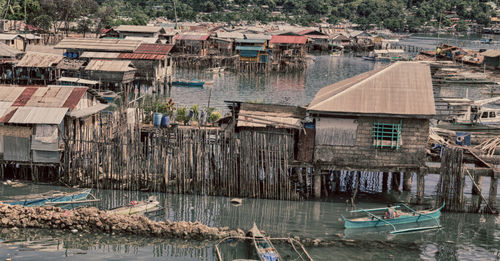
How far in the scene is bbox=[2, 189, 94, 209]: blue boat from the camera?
80.9 ft

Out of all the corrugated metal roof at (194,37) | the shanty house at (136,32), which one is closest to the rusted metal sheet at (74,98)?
the shanty house at (136,32)

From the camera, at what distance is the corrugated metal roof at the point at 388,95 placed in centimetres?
2525

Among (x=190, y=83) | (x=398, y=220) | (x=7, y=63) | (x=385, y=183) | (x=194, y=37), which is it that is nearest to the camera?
(x=398, y=220)

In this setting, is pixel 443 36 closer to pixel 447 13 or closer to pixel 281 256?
pixel 447 13

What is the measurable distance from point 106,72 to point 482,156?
30.4 metres

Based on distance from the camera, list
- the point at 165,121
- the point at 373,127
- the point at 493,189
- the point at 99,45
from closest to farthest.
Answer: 1. the point at 493,189
2. the point at 373,127
3. the point at 165,121
4. the point at 99,45

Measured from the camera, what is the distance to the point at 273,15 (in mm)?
152500

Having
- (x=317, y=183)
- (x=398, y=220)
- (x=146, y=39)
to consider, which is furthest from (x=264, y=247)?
(x=146, y=39)

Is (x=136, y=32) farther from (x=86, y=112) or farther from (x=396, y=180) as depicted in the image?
(x=396, y=180)

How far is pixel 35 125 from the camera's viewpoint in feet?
88.4

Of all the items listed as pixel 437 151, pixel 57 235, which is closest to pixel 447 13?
pixel 437 151

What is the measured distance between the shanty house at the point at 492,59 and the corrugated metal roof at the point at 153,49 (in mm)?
35429

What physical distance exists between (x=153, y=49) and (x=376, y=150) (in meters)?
34.1

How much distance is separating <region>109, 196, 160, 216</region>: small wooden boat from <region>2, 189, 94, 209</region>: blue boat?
6.20 feet
